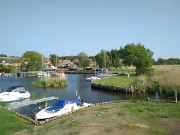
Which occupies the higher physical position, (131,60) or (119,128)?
(131,60)

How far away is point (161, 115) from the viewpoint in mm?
11289

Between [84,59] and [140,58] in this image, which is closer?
[140,58]

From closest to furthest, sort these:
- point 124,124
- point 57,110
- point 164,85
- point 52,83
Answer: point 124,124 < point 57,110 < point 164,85 < point 52,83

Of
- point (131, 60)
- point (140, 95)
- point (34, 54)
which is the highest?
point (34, 54)

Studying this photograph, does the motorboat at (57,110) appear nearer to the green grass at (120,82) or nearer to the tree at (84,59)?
the green grass at (120,82)

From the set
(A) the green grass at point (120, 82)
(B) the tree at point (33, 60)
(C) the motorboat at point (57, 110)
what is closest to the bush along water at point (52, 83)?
(A) the green grass at point (120, 82)

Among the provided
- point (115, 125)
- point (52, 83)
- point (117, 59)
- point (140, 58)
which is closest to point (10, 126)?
point (115, 125)

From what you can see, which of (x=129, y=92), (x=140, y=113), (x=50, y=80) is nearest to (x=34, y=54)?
(x=50, y=80)

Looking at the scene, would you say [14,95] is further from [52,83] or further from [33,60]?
[33,60]

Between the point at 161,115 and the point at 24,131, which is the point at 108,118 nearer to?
the point at 161,115

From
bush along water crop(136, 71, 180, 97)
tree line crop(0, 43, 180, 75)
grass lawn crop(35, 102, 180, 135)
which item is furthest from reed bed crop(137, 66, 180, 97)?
tree line crop(0, 43, 180, 75)

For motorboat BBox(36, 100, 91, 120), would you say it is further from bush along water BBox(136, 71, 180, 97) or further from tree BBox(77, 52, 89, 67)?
tree BBox(77, 52, 89, 67)

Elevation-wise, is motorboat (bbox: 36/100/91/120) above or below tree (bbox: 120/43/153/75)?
below

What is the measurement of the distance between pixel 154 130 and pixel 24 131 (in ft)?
25.8
